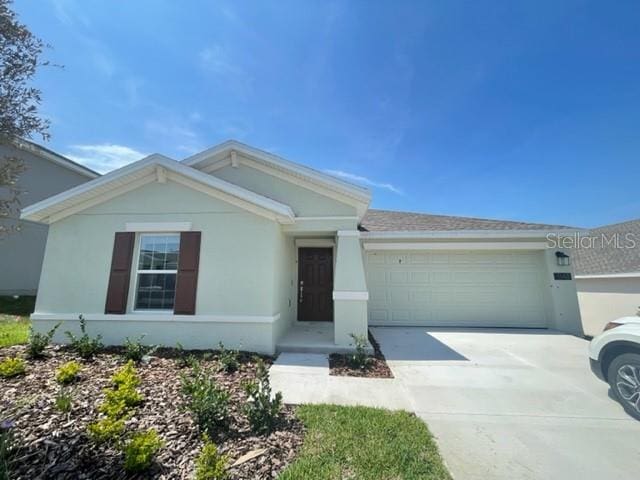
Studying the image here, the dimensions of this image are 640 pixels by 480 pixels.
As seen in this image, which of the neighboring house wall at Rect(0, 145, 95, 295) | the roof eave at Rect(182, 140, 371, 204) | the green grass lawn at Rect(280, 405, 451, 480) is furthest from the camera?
the neighboring house wall at Rect(0, 145, 95, 295)

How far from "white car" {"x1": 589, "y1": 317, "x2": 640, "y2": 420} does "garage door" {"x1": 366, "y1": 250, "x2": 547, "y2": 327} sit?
5053mm

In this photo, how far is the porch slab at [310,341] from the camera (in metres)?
5.94

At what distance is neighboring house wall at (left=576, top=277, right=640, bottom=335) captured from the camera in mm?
12164

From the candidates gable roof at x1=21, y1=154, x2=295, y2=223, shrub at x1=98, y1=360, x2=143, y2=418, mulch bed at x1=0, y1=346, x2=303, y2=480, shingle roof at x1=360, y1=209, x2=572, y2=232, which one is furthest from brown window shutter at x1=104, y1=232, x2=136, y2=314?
shingle roof at x1=360, y1=209, x2=572, y2=232

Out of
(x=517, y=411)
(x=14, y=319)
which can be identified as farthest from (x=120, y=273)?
(x=517, y=411)

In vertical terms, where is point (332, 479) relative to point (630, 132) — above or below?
below

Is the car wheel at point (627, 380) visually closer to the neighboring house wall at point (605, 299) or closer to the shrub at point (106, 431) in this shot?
the shrub at point (106, 431)

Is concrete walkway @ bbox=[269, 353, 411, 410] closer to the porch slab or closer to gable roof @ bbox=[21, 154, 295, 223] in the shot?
the porch slab

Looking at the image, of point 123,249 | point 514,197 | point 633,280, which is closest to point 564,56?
point 514,197

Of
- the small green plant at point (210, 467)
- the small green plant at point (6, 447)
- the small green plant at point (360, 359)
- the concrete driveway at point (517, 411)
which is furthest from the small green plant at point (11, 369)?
the concrete driveway at point (517, 411)

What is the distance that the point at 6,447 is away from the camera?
2.27 m

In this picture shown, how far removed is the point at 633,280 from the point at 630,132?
698 cm

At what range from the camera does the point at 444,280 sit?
9.02m

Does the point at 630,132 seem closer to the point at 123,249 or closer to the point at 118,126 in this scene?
the point at 123,249
